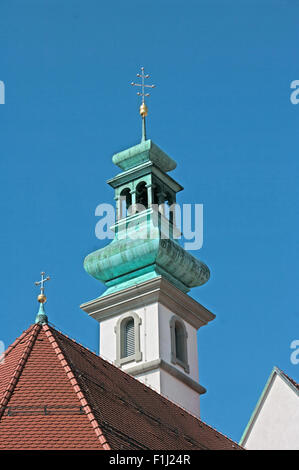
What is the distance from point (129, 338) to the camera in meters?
31.3

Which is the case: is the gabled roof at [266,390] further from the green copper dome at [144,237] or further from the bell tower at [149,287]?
the green copper dome at [144,237]

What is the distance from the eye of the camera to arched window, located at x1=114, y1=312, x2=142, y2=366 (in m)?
30.7

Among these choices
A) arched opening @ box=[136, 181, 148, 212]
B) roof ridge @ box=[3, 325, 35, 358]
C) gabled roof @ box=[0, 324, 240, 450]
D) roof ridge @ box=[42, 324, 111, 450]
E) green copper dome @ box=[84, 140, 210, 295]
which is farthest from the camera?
arched opening @ box=[136, 181, 148, 212]

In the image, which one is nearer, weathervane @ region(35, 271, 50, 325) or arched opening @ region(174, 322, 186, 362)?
weathervane @ region(35, 271, 50, 325)

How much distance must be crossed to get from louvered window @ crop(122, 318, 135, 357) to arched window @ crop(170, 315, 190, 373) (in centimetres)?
109

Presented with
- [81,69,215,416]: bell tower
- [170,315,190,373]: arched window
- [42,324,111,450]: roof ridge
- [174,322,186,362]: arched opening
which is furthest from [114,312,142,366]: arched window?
[42,324,111,450]: roof ridge

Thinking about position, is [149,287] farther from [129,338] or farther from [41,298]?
[41,298]

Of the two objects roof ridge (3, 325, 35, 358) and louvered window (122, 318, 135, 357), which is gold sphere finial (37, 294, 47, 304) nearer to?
roof ridge (3, 325, 35, 358)

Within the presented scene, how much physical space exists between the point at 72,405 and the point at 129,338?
12.8 m

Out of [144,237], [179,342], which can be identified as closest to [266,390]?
[179,342]

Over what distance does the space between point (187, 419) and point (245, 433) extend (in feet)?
7.56

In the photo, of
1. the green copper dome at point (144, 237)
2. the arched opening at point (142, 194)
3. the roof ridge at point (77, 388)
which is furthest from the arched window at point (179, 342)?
the roof ridge at point (77, 388)

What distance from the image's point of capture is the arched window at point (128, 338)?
30.7m
